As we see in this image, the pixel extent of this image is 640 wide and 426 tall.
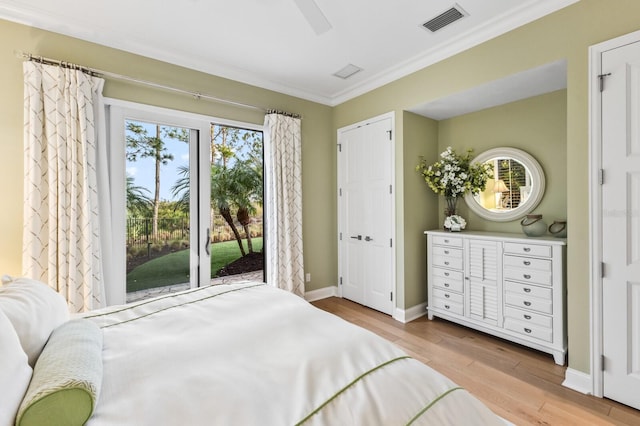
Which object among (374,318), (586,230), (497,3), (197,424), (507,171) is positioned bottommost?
(374,318)

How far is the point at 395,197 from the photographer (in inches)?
131

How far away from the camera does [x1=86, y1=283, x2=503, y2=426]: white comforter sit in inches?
31.7

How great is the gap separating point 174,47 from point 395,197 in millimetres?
2753

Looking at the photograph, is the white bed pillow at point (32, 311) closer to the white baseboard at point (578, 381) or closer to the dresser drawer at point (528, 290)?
the white baseboard at point (578, 381)

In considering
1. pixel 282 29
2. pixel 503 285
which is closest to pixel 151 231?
pixel 282 29

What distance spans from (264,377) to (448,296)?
273 centimetres

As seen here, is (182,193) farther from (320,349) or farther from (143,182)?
(320,349)

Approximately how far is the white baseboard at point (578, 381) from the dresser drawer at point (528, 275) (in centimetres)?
67

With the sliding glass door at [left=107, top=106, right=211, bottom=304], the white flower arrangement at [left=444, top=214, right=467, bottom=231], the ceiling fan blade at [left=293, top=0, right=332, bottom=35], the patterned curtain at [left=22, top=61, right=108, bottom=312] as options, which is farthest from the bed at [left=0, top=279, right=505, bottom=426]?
the white flower arrangement at [left=444, top=214, right=467, bottom=231]

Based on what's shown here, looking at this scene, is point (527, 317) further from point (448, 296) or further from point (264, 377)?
point (264, 377)

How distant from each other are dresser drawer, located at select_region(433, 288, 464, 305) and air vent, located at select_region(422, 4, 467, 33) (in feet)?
8.48

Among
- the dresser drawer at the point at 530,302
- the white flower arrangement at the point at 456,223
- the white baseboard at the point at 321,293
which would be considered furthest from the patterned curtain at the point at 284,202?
the dresser drawer at the point at 530,302

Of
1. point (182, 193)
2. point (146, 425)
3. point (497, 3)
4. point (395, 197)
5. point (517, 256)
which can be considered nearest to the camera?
point (146, 425)

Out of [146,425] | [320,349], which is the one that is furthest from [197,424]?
[320,349]
